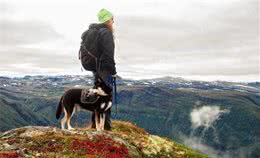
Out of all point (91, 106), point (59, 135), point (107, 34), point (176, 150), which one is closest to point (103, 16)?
point (107, 34)

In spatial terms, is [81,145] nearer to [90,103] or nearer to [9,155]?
[90,103]

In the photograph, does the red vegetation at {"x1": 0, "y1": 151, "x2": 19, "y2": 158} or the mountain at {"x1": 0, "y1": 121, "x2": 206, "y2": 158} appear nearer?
the red vegetation at {"x1": 0, "y1": 151, "x2": 19, "y2": 158}

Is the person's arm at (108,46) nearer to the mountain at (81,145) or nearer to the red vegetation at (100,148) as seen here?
the mountain at (81,145)

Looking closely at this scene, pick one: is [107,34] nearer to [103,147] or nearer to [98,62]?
[98,62]

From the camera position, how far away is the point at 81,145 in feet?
59.4

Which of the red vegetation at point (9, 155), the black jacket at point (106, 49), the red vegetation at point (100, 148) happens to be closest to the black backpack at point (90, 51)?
the black jacket at point (106, 49)

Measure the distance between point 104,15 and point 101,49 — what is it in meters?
1.78

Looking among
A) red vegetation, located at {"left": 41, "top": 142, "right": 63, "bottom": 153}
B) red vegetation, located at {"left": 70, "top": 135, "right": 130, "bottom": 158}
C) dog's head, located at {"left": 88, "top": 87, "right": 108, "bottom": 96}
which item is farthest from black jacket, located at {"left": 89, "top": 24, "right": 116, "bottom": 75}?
red vegetation, located at {"left": 41, "top": 142, "right": 63, "bottom": 153}

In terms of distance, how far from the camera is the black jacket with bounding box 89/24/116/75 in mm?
20547

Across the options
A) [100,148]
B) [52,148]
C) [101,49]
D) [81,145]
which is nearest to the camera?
[52,148]

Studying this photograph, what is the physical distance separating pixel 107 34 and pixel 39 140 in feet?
20.0

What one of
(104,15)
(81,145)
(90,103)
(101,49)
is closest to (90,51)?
(101,49)

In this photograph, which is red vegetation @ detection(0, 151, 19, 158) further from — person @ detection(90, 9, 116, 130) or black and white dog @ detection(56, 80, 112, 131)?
person @ detection(90, 9, 116, 130)

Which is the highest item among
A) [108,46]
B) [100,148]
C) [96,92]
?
[108,46]
